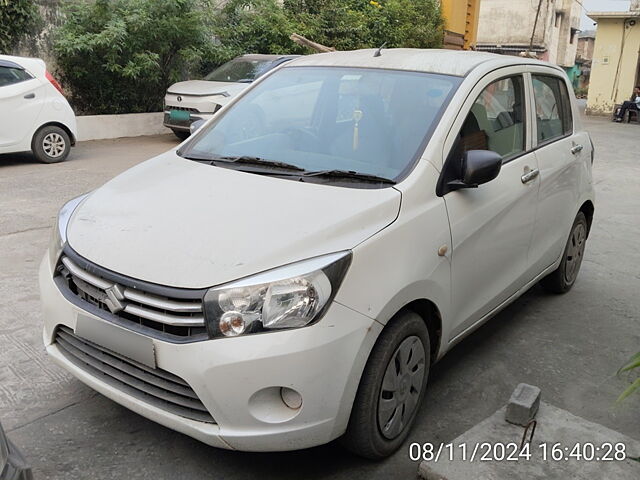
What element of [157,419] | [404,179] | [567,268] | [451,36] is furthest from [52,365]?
[451,36]

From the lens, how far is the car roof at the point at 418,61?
11.6ft

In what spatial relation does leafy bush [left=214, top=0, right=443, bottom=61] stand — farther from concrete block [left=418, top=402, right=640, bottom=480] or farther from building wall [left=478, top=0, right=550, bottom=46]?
building wall [left=478, top=0, right=550, bottom=46]

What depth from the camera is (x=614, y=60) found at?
22.6 m

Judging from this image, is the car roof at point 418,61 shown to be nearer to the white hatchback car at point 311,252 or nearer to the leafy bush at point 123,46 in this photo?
the white hatchback car at point 311,252

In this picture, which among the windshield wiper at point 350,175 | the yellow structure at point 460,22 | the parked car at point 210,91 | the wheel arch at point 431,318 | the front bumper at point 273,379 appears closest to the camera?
the front bumper at point 273,379

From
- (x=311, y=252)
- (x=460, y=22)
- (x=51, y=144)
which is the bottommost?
(x=51, y=144)

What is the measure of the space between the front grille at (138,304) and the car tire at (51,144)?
7365 mm

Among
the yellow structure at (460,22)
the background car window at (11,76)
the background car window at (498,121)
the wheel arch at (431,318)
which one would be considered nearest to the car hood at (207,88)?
the background car window at (11,76)

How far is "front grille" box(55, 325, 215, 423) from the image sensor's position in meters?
2.44

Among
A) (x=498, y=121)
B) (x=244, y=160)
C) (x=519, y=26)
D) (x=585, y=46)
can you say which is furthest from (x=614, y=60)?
(x=585, y=46)

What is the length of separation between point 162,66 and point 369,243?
38.0ft

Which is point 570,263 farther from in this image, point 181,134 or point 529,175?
point 181,134

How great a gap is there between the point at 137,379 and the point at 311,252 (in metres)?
0.86

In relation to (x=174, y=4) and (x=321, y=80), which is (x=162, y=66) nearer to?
(x=174, y=4)
